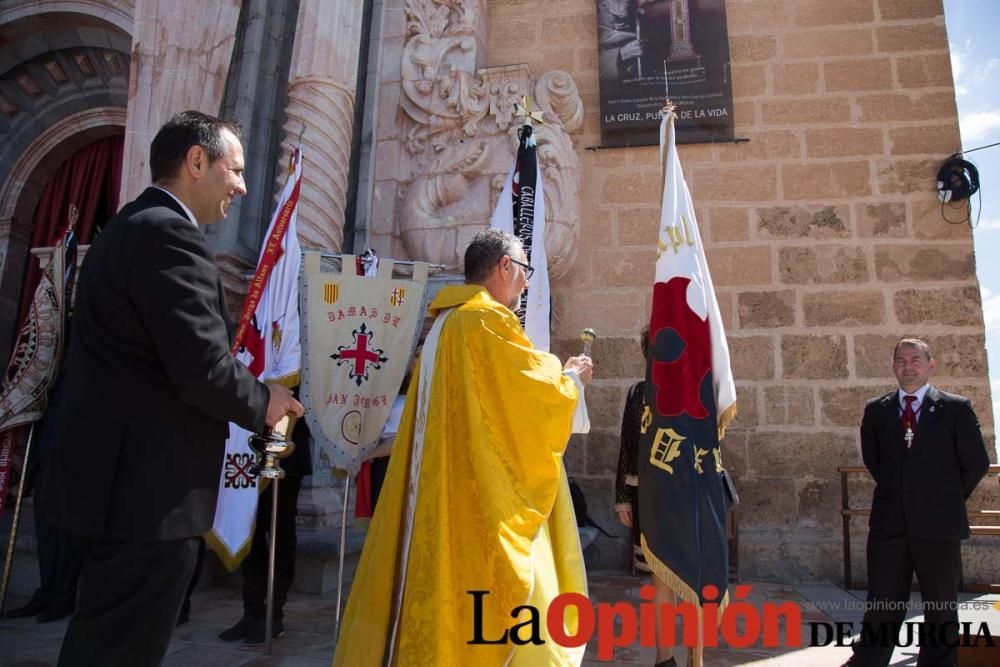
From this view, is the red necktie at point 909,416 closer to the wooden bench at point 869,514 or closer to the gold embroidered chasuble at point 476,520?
the wooden bench at point 869,514

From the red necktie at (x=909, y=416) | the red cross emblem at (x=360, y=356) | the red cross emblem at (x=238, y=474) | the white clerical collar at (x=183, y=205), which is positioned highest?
the white clerical collar at (x=183, y=205)

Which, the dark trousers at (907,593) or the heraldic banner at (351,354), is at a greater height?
the heraldic banner at (351,354)

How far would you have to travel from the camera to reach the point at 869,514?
186 inches

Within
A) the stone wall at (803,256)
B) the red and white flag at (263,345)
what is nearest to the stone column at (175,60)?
the stone wall at (803,256)

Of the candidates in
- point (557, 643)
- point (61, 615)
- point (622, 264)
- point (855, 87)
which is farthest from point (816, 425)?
point (61, 615)

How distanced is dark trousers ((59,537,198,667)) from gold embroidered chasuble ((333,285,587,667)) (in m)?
0.80

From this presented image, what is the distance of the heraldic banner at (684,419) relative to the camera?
9.53 feet

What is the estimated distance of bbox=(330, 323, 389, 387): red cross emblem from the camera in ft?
11.7

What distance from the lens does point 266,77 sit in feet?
19.1

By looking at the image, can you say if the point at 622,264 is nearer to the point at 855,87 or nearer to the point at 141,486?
the point at 855,87

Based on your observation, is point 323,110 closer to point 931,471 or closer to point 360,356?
point 360,356

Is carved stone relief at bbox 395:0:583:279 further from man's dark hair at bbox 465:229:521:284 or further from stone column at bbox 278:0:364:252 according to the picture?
man's dark hair at bbox 465:229:521:284

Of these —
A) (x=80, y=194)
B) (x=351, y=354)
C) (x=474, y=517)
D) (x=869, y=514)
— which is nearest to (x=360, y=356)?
(x=351, y=354)

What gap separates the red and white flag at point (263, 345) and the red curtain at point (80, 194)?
4684 mm
